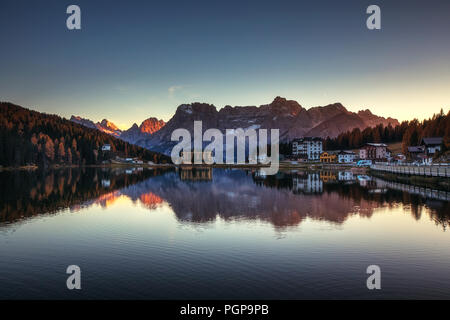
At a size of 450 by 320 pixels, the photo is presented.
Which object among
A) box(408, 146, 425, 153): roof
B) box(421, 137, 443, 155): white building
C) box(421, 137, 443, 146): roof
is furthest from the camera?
box(408, 146, 425, 153): roof

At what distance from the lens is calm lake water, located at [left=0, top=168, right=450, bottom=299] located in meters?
17.0

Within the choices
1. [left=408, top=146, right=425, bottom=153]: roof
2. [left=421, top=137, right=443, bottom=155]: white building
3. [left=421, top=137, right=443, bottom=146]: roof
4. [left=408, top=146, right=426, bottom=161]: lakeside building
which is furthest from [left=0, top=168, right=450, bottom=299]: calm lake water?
[left=408, top=146, right=425, bottom=153]: roof

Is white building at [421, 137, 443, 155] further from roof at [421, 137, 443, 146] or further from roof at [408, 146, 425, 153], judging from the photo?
roof at [408, 146, 425, 153]

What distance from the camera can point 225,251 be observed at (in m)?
23.8

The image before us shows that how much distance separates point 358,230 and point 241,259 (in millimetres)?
14194

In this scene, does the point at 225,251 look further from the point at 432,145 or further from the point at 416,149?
the point at 416,149

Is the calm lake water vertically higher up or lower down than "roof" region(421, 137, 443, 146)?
lower down

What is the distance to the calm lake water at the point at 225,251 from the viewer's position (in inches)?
668

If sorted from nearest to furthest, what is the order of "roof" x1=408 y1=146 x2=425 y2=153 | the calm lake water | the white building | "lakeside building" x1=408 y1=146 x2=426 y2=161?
the calm lake water < the white building < "lakeside building" x1=408 y1=146 x2=426 y2=161 < "roof" x1=408 y1=146 x2=425 y2=153

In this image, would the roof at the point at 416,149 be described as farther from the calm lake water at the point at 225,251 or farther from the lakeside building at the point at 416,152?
the calm lake water at the point at 225,251

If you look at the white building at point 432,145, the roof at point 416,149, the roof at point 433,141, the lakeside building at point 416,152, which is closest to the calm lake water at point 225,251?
the white building at point 432,145

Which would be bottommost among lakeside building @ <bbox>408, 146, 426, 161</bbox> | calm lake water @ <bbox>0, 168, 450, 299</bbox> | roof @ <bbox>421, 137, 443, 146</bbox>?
calm lake water @ <bbox>0, 168, 450, 299</bbox>

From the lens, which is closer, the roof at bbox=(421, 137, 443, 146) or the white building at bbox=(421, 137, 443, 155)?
the white building at bbox=(421, 137, 443, 155)
